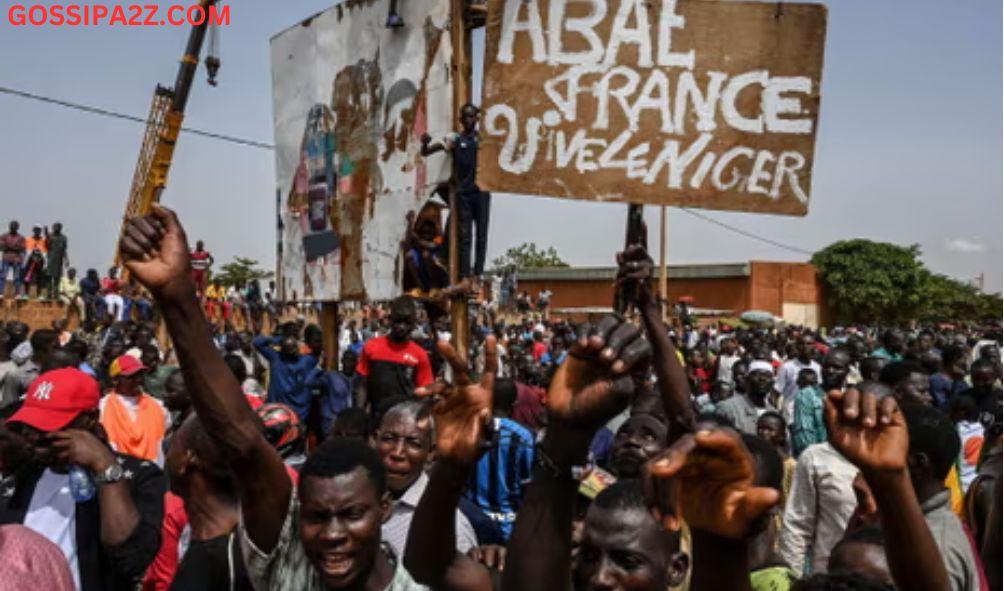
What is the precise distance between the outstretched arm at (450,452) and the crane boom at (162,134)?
21.2 meters

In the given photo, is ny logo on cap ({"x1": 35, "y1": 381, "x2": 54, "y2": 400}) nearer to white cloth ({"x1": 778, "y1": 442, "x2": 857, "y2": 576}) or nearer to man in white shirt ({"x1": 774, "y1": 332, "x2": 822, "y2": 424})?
white cloth ({"x1": 778, "y1": 442, "x2": 857, "y2": 576})

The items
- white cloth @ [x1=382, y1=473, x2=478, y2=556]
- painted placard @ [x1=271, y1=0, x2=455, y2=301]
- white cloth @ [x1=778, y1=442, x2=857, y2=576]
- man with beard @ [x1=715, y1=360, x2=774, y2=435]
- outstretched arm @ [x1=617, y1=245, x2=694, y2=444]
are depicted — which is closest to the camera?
outstretched arm @ [x1=617, y1=245, x2=694, y2=444]

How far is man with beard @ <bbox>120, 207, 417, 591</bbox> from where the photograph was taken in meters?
2.17

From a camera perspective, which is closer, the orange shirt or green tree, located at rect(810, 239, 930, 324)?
the orange shirt

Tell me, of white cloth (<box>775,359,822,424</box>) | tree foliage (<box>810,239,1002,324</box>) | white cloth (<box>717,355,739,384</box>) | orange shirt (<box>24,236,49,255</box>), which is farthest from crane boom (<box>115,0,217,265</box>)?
tree foliage (<box>810,239,1002,324</box>)

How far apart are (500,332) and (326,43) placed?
1402 centimetres

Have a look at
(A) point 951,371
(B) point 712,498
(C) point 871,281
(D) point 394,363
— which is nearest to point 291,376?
(D) point 394,363

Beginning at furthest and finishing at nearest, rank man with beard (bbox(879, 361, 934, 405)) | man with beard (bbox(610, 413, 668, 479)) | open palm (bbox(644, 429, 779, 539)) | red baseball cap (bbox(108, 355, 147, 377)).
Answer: red baseball cap (bbox(108, 355, 147, 377))
man with beard (bbox(879, 361, 934, 405))
man with beard (bbox(610, 413, 668, 479))
open palm (bbox(644, 429, 779, 539))

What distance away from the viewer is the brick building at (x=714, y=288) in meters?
42.8

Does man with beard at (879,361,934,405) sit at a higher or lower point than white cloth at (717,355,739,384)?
higher

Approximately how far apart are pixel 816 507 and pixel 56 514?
3100 mm

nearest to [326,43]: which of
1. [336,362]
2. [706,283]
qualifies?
[336,362]

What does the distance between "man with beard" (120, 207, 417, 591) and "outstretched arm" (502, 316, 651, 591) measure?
1.35 feet

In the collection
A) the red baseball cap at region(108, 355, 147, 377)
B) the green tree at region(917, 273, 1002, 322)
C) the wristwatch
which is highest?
the wristwatch
